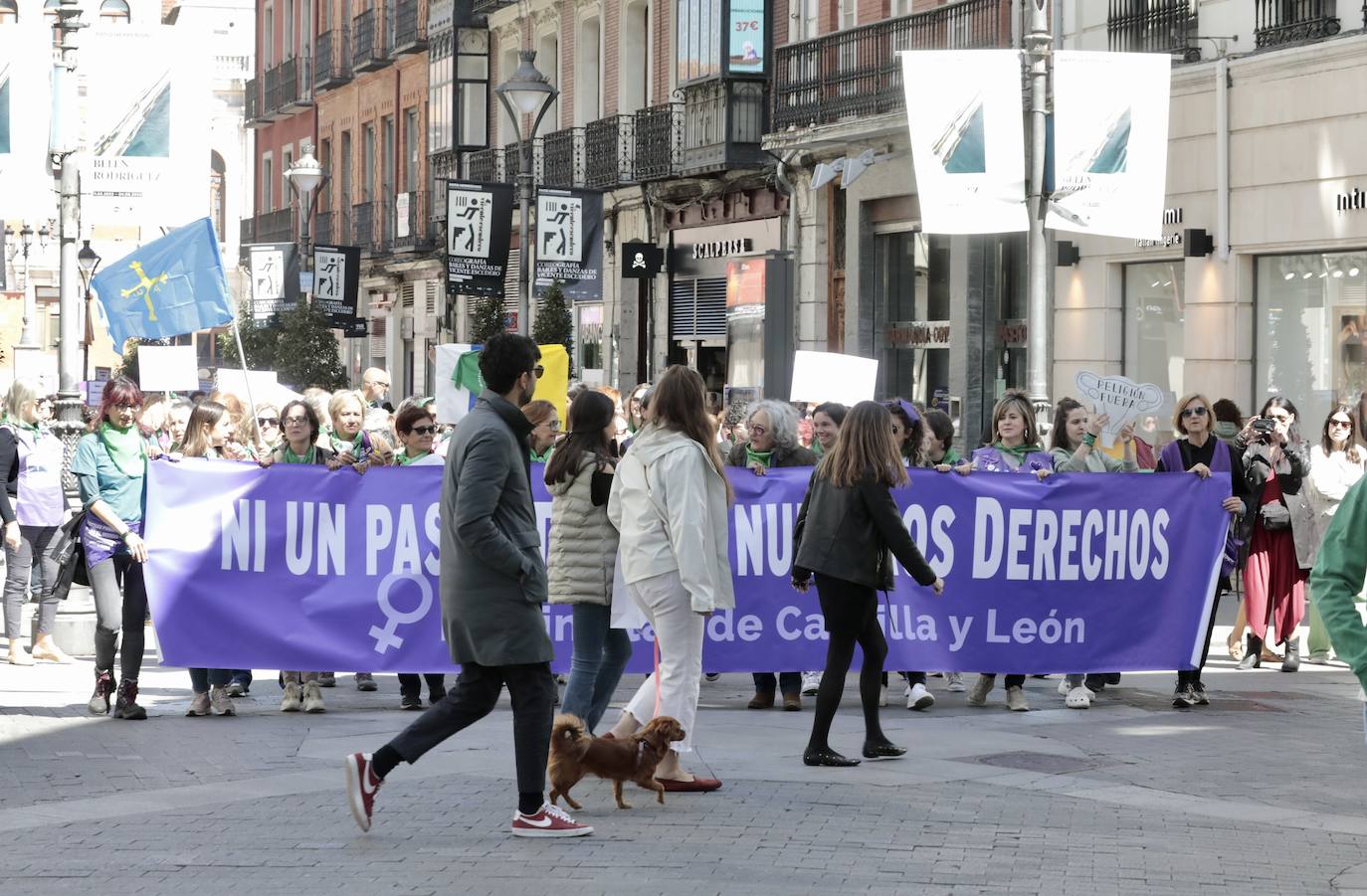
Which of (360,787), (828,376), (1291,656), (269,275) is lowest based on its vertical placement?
(1291,656)

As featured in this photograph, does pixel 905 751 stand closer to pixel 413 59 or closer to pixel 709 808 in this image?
pixel 709 808

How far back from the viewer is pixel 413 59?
47.2m

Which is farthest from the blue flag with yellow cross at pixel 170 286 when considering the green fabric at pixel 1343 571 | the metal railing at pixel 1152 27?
the green fabric at pixel 1343 571

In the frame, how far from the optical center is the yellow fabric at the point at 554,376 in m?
15.5

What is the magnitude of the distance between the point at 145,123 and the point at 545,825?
9.29m

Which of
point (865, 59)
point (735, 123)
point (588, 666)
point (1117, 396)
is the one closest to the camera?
point (588, 666)

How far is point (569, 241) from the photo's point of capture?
1025 inches

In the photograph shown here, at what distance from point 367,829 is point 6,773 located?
2.47m

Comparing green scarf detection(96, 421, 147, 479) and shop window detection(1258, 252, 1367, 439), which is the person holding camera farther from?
green scarf detection(96, 421, 147, 479)

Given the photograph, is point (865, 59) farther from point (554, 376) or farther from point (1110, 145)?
point (554, 376)

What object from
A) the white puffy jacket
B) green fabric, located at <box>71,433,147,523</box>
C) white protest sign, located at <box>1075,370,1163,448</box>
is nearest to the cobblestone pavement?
the white puffy jacket

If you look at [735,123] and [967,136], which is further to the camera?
[735,123]

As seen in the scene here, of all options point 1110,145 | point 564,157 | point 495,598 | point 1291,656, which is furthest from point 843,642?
point 564,157

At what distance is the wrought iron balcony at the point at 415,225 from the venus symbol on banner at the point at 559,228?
18.5 meters
